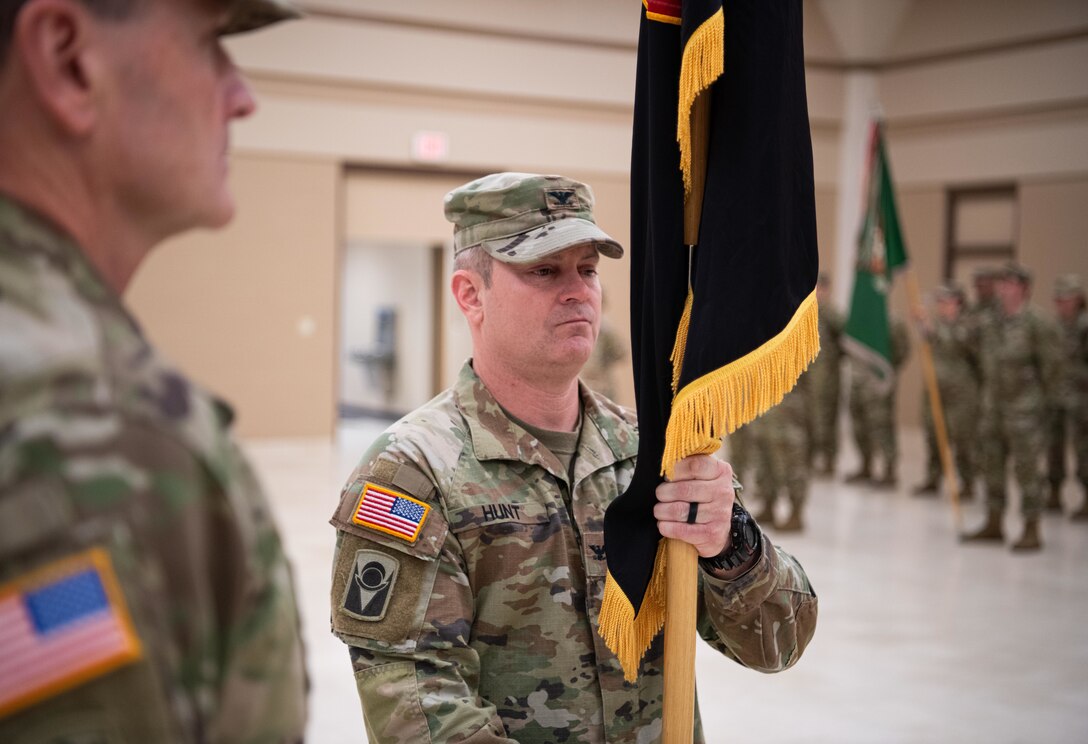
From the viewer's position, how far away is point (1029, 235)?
13.0 m

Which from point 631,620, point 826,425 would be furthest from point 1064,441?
point 631,620

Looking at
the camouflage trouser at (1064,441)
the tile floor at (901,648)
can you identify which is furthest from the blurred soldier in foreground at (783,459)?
the camouflage trouser at (1064,441)

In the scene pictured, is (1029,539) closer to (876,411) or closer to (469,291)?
(876,411)

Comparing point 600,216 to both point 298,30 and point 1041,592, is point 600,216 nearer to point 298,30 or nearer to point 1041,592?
point 298,30

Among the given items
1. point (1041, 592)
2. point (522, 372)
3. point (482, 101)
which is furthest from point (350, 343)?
point (522, 372)

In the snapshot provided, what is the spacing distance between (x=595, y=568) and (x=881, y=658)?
3.92m

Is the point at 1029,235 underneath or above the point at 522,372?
above

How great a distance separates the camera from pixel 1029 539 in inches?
296

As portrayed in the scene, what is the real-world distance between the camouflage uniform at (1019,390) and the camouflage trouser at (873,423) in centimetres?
167

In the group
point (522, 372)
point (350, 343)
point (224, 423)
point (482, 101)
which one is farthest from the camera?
point (350, 343)

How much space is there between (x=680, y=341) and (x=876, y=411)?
365 inches

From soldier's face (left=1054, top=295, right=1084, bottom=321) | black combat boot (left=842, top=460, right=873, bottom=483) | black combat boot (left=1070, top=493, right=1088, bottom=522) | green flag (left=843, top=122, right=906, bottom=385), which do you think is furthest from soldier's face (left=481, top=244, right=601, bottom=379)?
black combat boot (left=842, top=460, right=873, bottom=483)

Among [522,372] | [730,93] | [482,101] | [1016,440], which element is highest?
[482,101]

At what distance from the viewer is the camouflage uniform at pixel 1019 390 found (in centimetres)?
809
